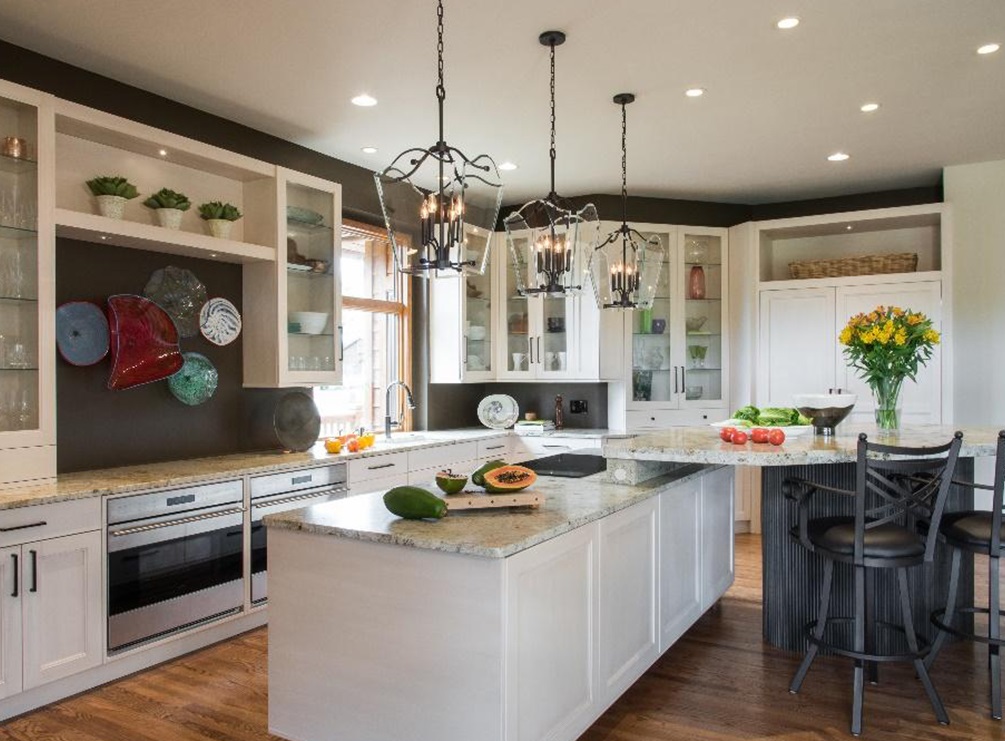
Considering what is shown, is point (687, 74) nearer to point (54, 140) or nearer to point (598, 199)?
point (598, 199)

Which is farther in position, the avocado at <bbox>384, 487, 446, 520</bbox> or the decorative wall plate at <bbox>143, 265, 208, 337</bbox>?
the decorative wall plate at <bbox>143, 265, 208, 337</bbox>

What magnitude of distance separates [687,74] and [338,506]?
2.63 metres

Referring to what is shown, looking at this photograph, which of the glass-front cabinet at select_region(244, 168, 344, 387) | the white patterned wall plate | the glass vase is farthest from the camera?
the glass-front cabinet at select_region(244, 168, 344, 387)

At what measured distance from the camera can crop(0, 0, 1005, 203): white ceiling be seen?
3039mm

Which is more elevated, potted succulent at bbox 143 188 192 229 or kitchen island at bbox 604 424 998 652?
potted succulent at bbox 143 188 192 229

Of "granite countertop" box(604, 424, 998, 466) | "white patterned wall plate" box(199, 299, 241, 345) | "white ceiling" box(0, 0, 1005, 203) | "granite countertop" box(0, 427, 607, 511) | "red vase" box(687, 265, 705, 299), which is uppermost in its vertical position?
"white ceiling" box(0, 0, 1005, 203)

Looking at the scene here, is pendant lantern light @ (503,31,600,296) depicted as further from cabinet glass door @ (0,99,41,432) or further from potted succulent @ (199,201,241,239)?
cabinet glass door @ (0,99,41,432)

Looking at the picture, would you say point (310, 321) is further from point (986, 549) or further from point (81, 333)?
point (986, 549)

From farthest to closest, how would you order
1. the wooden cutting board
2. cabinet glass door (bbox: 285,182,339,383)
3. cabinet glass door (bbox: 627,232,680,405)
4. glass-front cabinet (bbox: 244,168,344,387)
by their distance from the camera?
cabinet glass door (bbox: 627,232,680,405), cabinet glass door (bbox: 285,182,339,383), glass-front cabinet (bbox: 244,168,344,387), the wooden cutting board

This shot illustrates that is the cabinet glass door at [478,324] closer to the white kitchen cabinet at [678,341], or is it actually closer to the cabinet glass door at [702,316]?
the white kitchen cabinet at [678,341]

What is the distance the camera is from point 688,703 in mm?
2963

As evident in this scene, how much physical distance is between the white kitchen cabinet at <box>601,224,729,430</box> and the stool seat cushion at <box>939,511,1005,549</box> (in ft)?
9.61

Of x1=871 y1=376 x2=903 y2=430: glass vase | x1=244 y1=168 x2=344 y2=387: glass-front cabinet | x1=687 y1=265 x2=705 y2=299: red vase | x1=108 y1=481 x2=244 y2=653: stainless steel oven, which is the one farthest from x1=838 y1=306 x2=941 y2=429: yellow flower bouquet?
x1=108 y1=481 x2=244 y2=653: stainless steel oven

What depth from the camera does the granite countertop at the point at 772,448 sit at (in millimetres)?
2990
